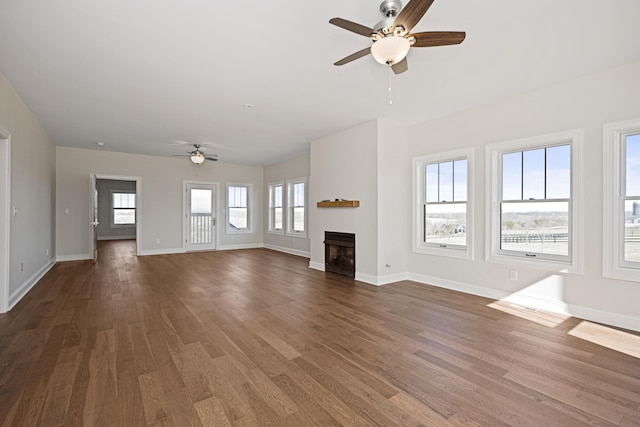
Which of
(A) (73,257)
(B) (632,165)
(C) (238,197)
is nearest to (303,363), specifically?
(B) (632,165)

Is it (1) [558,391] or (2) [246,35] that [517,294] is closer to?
(1) [558,391]

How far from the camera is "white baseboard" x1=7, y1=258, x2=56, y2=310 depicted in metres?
3.74

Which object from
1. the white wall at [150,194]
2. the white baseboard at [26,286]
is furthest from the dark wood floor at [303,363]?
the white wall at [150,194]

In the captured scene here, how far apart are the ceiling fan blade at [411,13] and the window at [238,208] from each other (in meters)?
8.25

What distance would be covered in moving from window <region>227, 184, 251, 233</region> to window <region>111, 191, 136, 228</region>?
6.26 m

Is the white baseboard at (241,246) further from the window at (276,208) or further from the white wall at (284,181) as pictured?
the window at (276,208)

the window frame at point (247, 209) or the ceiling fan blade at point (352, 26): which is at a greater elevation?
the ceiling fan blade at point (352, 26)

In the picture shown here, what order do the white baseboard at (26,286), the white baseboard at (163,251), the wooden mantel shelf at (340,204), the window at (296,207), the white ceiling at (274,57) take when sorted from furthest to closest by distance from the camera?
the window at (296,207), the white baseboard at (163,251), the wooden mantel shelf at (340,204), the white baseboard at (26,286), the white ceiling at (274,57)

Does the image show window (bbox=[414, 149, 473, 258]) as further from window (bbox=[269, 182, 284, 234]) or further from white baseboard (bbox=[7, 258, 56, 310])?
white baseboard (bbox=[7, 258, 56, 310])

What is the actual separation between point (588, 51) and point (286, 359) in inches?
154

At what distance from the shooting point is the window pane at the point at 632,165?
10.3 ft

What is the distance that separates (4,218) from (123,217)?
416 inches

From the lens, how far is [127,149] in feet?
24.5

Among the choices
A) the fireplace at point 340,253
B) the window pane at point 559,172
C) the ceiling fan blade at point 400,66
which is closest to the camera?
the ceiling fan blade at point 400,66
